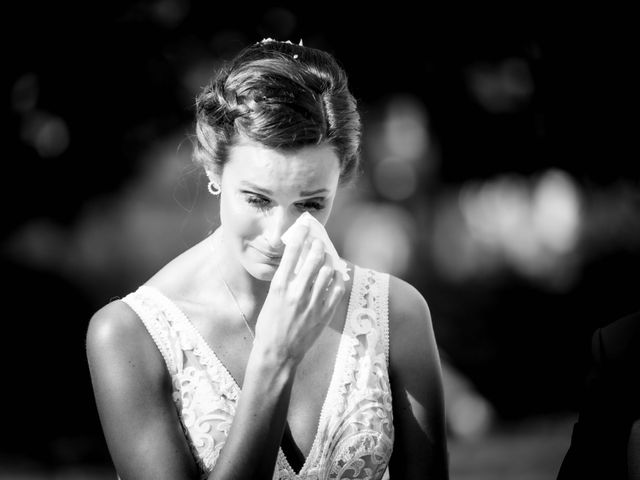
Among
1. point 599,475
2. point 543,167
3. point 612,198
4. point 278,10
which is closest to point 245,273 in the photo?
point 599,475

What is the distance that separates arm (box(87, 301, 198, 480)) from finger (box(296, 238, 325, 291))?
57 cm

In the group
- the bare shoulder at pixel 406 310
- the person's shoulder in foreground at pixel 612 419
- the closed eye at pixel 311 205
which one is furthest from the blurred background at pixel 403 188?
the person's shoulder in foreground at pixel 612 419

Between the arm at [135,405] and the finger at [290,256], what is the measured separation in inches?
20.9

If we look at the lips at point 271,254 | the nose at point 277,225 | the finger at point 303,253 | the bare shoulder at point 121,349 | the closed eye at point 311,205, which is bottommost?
the bare shoulder at point 121,349

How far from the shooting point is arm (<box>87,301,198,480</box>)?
258 centimetres

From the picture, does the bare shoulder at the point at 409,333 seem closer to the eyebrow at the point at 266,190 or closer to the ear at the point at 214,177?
the eyebrow at the point at 266,190

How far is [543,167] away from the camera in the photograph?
6543 millimetres

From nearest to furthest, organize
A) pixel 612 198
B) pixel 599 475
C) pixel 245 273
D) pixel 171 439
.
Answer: pixel 599 475 < pixel 171 439 < pixel 245 273 < pixel 612 198

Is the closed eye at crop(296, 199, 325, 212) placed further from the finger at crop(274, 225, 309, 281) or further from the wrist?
the wrist

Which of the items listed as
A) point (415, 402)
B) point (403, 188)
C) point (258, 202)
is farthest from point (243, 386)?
point (403, 188)

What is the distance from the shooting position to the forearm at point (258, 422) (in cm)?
245

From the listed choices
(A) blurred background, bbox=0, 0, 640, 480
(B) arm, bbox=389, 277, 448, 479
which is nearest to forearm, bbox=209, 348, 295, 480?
(B) arm, bbox=389, 277, 448, 479

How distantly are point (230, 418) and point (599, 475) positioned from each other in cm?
113

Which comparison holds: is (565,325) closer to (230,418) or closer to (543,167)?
(543,167)
